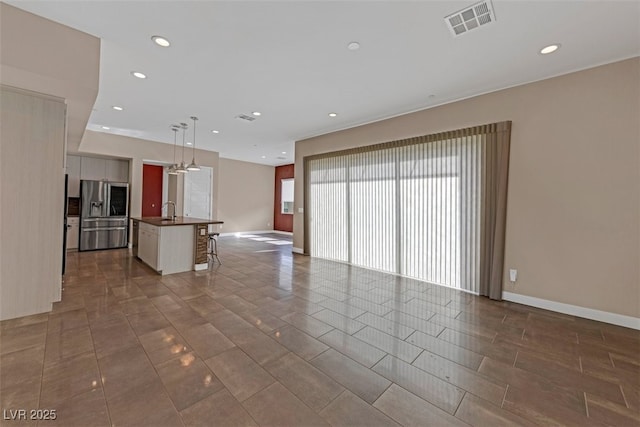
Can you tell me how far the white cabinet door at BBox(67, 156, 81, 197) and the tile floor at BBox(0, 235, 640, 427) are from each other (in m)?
4.31

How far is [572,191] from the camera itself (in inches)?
127

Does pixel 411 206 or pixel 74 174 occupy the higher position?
pixel 74 174

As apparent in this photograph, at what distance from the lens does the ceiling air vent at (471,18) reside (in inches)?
89.8

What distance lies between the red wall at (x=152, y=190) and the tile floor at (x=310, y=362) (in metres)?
5.32

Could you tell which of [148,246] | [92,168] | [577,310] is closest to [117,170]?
[92,168]

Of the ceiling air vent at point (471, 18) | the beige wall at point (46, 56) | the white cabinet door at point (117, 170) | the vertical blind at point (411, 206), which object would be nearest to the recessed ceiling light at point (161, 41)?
the beige wall at point (46, 56)

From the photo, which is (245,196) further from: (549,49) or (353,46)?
(549,49)

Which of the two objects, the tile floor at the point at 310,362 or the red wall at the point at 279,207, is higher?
the red wall at the point at 279,207

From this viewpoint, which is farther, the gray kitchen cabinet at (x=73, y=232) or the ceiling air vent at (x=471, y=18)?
the gray kitchen cabinet at (x=73, y=232)

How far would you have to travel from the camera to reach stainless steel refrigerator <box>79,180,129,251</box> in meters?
6.37

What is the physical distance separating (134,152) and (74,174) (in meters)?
1.50

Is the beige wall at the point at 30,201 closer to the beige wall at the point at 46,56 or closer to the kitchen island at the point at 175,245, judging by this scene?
the beige wall at the point at 46,56

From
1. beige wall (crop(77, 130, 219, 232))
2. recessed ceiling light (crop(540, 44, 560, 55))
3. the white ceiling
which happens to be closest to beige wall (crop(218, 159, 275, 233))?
beige wall (crop(77, 130, 219, 232))

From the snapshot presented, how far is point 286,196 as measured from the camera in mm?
11219
